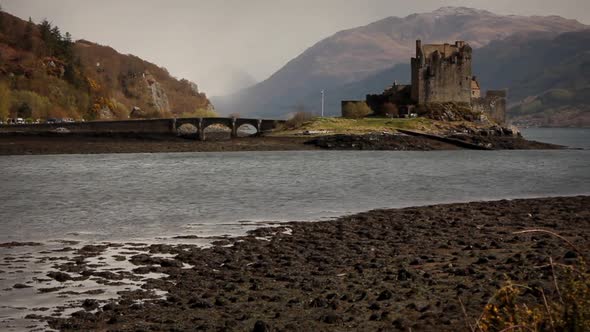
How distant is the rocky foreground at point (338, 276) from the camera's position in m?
14.2

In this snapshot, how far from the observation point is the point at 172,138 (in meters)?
102

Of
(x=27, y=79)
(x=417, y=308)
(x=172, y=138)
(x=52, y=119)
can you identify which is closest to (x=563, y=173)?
(x=417, y=308)

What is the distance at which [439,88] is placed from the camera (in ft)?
373

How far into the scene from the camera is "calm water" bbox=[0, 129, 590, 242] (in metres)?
29.8

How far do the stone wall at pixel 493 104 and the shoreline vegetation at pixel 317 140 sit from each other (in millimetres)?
11492

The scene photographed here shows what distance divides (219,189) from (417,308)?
31137mm

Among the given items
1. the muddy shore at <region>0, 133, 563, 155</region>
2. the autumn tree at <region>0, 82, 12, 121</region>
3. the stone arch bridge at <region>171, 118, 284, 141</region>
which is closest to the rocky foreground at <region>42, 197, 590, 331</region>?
the muddy shore at <region>0, 133, 563, 155</region>

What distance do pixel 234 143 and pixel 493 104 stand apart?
144 ft

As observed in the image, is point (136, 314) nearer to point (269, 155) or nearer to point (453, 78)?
point (269, 155)

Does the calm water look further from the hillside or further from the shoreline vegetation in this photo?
the hillside

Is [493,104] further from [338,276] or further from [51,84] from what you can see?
[338,276]

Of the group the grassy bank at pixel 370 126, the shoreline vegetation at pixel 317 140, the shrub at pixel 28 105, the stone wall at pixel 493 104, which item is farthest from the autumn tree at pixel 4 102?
the stone wall at pixel 493 104

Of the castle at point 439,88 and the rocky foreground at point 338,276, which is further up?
the castle at point 439,88

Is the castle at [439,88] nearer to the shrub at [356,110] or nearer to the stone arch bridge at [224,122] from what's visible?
the shrub at [356,110]
